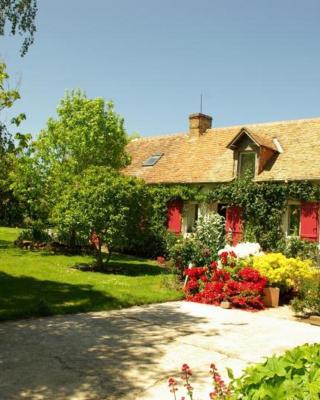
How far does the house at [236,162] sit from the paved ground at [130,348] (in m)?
8.86

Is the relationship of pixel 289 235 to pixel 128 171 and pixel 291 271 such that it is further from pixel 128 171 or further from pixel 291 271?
pixel 128 171

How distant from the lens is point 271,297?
38.4 feet

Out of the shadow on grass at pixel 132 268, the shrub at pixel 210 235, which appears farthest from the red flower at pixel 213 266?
the shadow on grass at pixel 132 268

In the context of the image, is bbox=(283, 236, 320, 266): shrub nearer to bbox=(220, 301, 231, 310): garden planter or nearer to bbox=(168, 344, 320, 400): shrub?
bbox=(220, 301, 231, 310): garden planter

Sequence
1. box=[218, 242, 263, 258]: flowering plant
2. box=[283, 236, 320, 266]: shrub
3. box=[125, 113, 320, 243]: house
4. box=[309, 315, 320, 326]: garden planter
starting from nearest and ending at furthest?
1. box=[309, 315, 320, 326]: garden planter
2. box=[218, 242, 263, 258]: flowering plant
3. box=[283, 236, 320, 266]: shrub
4. box=[125, 113, 320, 243]: house

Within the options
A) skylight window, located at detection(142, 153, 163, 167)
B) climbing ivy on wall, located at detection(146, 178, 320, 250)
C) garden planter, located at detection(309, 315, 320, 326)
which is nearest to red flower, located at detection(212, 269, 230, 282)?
garden planter, located at detection(309, 315, 320, 326)

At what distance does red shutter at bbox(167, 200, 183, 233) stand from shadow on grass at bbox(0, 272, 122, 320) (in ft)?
33.8

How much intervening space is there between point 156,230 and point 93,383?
1732 centimetres

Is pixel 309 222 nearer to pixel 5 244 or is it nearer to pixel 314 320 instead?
pixel 314 320

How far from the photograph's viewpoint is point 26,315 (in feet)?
29.1

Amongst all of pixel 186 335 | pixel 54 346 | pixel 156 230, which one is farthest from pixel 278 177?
pixel 54 346

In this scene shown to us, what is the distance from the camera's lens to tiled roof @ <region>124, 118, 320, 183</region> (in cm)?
1892

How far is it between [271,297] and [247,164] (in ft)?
31.9

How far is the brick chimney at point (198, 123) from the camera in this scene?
25820 millimetres
